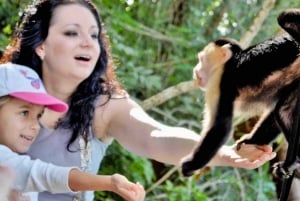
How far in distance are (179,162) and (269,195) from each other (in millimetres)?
1857

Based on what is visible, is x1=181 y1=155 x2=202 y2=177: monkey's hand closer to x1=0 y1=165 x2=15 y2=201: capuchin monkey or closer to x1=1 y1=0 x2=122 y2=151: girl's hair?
x1=1 y1=0 x2=122 y2=151: girl's hair

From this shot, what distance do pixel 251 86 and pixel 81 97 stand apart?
13.5 inches

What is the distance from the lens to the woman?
1.08m

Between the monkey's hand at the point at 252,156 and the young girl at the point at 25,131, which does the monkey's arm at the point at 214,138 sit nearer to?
the monkey's hand at the point at 252,156

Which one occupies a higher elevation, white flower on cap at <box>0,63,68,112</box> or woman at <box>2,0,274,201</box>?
white flower on cap at <box>0,63,68,112</box>

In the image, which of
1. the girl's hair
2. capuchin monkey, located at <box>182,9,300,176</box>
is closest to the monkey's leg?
capuchin monkey, located at <box>182,9,300,176</box>

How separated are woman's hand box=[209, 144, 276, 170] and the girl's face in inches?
11.0

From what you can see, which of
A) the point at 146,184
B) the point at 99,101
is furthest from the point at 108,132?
the point at 146,184

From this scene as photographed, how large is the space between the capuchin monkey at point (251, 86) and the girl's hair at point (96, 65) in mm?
197

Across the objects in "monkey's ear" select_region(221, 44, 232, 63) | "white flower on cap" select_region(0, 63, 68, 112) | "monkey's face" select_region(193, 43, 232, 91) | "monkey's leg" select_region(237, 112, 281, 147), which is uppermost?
"white flower on cap" select_region(0, 63, 68, 112)

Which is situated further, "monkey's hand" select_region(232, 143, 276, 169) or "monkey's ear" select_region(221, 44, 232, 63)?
"monkey's ear" select_region(221, 44, 232, 63)

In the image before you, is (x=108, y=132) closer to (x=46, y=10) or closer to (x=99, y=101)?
(x=99, y=101)

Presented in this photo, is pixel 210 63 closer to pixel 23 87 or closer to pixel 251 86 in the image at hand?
pixel 251 86

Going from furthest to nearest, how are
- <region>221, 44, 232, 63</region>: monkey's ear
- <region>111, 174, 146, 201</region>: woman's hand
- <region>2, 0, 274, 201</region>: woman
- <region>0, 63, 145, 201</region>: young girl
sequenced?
<region>221, 44, 232, 63</region>: monkey's ear < <region>2, 0, 274, 201</region>: woman < <region>0, 63, 145, 201</region>: young girl < <region>111, 174, 146, 201</region>: woman's hand
